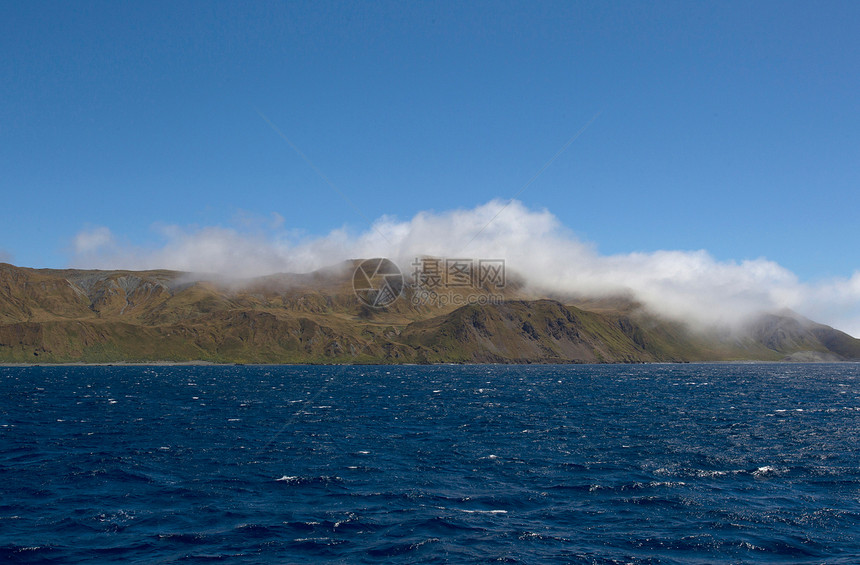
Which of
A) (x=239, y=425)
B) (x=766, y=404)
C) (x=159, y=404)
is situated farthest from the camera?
(x=766, y=404)

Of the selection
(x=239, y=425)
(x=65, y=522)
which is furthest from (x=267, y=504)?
(x=239, y=425)

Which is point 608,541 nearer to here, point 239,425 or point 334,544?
point 334,544

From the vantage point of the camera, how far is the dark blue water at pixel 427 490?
33719 mm

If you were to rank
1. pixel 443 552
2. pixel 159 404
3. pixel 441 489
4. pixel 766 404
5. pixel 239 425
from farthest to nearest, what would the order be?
1. pixel 766 404
2. pixel 159 404
3. pixel 239 425
4. pixel 441 489
5. pixel 443 552

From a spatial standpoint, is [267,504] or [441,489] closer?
[267,504]

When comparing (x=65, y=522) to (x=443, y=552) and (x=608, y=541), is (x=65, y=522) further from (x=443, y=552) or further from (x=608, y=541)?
(x=608, y=541)

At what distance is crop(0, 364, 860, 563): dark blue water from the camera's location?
111 ft

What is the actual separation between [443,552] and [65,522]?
79.2ft

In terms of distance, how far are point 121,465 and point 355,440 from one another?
24959mm

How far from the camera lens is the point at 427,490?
45938 mm

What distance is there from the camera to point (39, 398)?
5022 inches

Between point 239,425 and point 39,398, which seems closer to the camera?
point 239,425

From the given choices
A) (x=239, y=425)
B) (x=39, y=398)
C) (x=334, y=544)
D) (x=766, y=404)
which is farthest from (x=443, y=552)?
(x=39, y=398)

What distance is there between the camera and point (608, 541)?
Answer: 34906 mm
